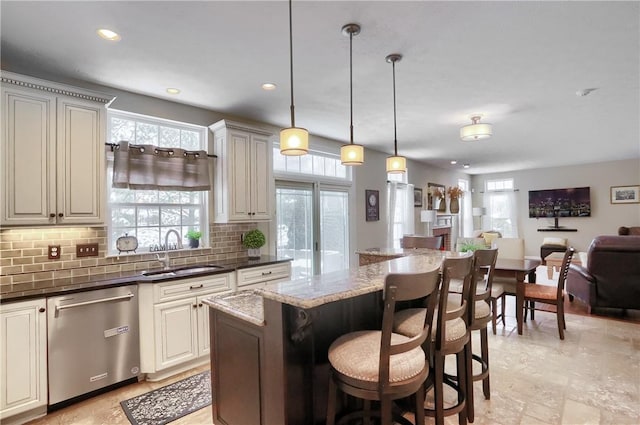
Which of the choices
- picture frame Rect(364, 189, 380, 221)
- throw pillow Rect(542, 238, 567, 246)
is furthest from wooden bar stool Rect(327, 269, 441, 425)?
throw pillow Rect(542, 238, 567, 246)

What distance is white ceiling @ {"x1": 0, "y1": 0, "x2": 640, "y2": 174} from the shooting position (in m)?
2.08

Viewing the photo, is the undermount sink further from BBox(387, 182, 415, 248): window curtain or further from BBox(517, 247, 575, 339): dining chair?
BBox(387, 182, 415, 248): window curtain

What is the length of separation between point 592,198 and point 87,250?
11.3 meters

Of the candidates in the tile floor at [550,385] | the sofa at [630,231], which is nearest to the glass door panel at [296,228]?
the tile floor at [550,385]

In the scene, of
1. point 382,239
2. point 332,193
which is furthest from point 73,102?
point 382,239

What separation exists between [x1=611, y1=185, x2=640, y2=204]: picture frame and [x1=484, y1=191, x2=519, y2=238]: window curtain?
228cm

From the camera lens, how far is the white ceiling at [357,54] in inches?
82.0

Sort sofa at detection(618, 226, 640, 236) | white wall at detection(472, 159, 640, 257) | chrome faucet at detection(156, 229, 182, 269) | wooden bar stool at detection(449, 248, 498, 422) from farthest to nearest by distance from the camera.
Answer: white wall at detection(472, 159, 640, 257) < sofa at detection(618, 226, 640, 236) < chrome faucet at detection(156, 229, 182, 269) < wooden bar stool at detection(449, 248, 498, 422)

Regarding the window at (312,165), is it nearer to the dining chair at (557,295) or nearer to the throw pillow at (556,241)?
the dining chair at (557,295)

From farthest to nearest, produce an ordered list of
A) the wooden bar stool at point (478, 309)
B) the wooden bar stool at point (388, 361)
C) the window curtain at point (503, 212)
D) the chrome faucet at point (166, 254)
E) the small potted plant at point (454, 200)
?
the window curtain at point (503, 212) → the small potted plant at point (454, 200) → the chrome faucet at point (166, 254) → the wooden bar stool at point (478, 309) → the wooden bar stool at point (388, 361)

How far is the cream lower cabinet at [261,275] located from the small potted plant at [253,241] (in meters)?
0.38

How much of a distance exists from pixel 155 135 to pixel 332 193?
2.80 meters

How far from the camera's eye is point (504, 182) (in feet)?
34.5

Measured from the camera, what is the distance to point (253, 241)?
12.9 ft
